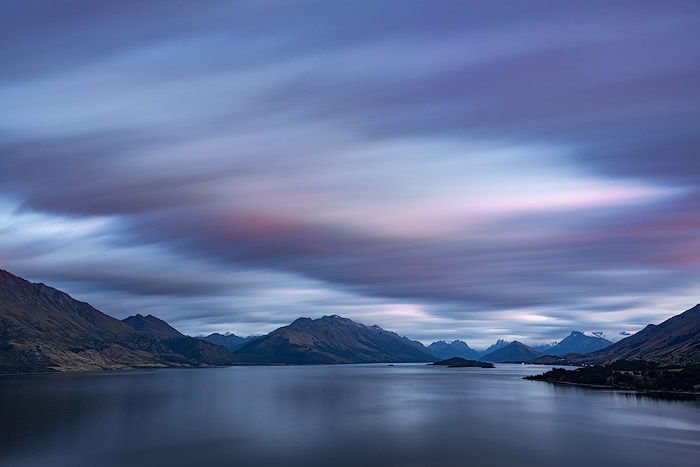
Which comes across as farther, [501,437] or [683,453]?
[501,437]

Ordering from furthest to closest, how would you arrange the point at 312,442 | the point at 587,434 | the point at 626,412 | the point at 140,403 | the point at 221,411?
the point at 140,403 < the point at 221,411 < the point at 626,412 < the point at 587,434 < the point at 312,442

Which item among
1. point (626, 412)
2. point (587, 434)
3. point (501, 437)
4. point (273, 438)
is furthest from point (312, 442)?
point (626, 412)

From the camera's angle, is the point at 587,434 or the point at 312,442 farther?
the point at 587,434

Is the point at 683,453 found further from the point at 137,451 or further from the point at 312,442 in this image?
the point at 137,451

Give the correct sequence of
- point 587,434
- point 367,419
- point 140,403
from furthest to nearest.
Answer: point 140,403
point 367,419
point 587,434

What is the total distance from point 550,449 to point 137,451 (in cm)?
8349

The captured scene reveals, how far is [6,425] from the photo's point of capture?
128m

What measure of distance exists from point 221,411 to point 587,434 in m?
113

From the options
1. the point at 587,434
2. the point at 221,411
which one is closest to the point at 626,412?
the point at 587,434

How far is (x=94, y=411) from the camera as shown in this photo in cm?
16538

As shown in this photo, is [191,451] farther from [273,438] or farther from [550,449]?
[550,449]

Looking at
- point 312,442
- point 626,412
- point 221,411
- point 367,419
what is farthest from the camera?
point 221,411

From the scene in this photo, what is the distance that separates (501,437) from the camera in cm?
11506

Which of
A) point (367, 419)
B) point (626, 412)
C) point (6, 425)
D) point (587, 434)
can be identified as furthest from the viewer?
point (626, 412)
